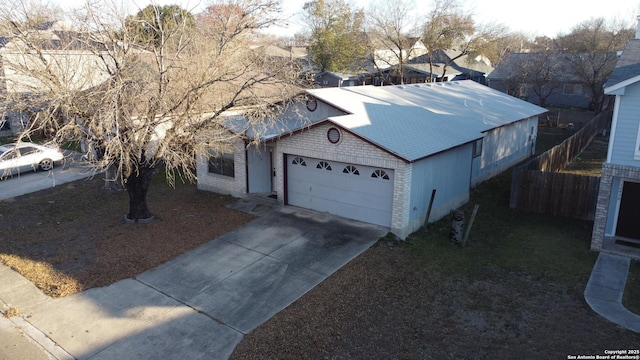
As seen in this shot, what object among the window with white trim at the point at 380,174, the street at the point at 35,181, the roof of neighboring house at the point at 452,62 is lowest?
the street at the point at 35,181

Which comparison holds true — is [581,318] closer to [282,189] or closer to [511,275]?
[511,275]

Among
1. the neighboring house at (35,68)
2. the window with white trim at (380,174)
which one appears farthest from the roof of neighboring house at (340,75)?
the neighboring house at (35,68)

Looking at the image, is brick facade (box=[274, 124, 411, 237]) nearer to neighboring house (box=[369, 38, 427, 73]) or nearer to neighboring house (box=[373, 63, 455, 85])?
neighboring house (box=[369, 38, 427, 73])

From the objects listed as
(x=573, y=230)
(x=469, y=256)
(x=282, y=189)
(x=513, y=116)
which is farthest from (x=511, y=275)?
(x=513, y=116)

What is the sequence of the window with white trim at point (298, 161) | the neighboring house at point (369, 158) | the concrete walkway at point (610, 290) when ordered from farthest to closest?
1. the window with white trim at point (298, 161)
2. the neighboring house at point (369, 158)
3. the concrete walkway at point (610, 290)

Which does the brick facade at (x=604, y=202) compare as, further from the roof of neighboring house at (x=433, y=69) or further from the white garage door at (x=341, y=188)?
the roof of neighboring house at (x=433, y=69)

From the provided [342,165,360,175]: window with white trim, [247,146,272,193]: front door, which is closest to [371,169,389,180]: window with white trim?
[342,165,360,175]: window with white trim
